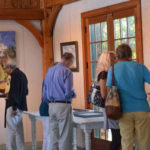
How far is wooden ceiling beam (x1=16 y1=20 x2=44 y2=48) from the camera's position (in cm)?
837

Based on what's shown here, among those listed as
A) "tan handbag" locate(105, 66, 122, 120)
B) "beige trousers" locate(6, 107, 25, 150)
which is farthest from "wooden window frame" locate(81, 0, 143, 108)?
"tan handbag" locate(105, 66, 122, 120)

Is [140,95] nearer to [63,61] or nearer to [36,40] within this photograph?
[63,61]

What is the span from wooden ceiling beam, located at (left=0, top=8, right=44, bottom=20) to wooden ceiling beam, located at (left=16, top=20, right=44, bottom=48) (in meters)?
0.10

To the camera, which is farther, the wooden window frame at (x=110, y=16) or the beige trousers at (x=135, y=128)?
the wooden window frame at (x=110, y=16)

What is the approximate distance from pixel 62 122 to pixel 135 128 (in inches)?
54.2

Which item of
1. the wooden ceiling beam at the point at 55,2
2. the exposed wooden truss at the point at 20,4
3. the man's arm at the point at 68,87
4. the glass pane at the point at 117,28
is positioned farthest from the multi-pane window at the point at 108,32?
the exposed wooden truss at the point at 20,4

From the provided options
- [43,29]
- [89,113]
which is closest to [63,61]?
[89,113]

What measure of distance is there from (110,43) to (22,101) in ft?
5.82

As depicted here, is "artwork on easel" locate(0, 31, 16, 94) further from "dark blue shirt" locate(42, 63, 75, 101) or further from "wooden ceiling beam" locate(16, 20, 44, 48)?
"dark blue shirt" locate(42, 63, 75, 101)

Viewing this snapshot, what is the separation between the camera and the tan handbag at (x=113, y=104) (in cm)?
408

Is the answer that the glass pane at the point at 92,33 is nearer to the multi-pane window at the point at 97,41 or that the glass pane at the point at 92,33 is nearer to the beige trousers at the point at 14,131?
the multi-pane window at the point at 97,41

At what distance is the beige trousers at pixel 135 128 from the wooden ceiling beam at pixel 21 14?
4.72 m

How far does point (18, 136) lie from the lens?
20.7 feet

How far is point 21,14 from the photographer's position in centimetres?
827
